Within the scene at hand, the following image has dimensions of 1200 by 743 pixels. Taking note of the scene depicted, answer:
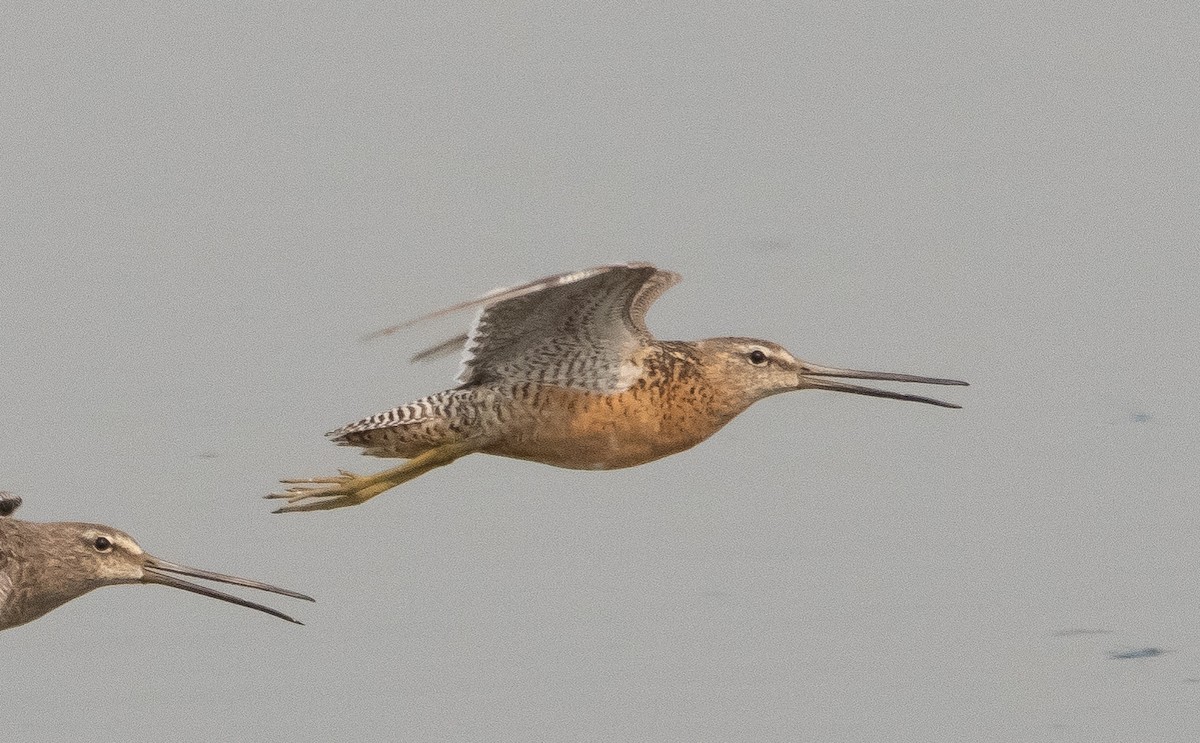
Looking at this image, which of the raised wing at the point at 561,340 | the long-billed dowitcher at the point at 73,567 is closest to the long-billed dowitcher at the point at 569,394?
the raised wing at the point at 561,340

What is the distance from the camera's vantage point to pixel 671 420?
16859 millimetres

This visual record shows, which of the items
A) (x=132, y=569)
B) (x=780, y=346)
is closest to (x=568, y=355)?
(x=780, y=346)

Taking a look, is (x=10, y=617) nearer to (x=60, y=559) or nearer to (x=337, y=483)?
(x=60, y=559)

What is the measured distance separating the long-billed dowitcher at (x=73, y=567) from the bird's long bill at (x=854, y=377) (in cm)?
406

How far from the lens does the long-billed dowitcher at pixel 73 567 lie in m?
16.0

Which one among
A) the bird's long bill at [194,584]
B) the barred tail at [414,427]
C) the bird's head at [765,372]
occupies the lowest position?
the bird's long bill at [194,584]

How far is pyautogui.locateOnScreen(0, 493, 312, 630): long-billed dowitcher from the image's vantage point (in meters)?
16.0

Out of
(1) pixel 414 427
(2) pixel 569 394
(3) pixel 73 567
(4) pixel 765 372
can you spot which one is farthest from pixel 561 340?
(3) pixel 73 567

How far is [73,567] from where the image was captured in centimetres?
1608

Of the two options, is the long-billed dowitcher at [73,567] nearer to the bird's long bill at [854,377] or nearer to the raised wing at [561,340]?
the raised wing at [561,340]

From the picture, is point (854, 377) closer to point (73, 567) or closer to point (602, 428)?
point (602, 428)

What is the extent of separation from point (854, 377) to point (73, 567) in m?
5.42

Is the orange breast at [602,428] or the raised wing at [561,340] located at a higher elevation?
the raised wing at [561,340]

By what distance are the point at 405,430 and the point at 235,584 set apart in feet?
5.27
